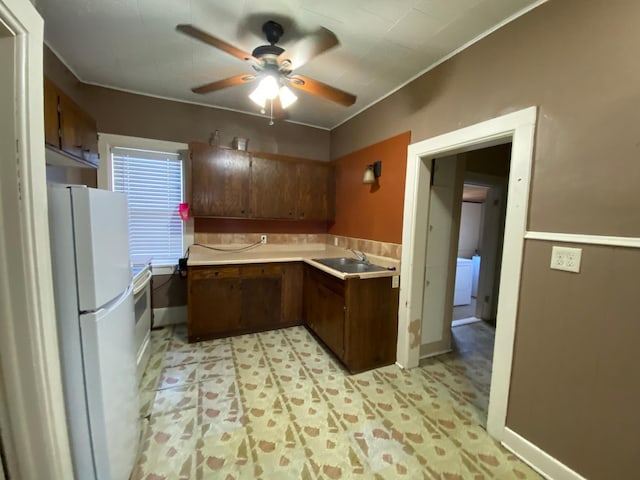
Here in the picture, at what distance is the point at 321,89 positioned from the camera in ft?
6.45

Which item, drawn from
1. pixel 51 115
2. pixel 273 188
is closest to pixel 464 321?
pixel 273 188

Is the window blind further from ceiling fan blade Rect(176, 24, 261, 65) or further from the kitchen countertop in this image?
ceiling fan blade Rect(176, 24, 261, 65)

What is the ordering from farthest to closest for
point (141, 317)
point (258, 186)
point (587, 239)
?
point (258, 186) < point (141, 317) < point (587, 239)

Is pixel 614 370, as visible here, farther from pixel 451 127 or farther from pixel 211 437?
pixel 211 437

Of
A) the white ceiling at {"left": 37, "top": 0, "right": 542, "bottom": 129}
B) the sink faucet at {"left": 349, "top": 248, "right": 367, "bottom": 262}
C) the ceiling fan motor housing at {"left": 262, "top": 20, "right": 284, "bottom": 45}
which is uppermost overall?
the white ceiling at {"left": 37, "top": 0, "right": 542, "bottom": 129}

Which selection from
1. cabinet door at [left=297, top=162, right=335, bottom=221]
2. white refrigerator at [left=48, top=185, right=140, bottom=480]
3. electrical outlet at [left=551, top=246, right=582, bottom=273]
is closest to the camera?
white refrigerator at [left=48, top=185, right=140, bottom=480]

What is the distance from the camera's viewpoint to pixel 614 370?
4.04 feet

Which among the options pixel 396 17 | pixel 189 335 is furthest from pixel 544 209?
pixel 189 335

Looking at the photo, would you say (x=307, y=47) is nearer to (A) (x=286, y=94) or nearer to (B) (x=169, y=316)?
(A) (x=286, y=94)

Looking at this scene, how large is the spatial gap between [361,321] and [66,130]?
2754mm

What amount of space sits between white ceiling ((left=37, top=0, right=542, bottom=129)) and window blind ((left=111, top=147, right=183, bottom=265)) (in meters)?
0.76

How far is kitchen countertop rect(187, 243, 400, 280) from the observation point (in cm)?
248

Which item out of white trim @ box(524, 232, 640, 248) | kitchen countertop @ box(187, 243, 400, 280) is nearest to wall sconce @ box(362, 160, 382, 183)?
kitchen countertop @ box(187, 243, 400, 280)

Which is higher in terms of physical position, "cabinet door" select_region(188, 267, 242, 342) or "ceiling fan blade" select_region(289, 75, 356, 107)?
"ceiling fan blade" select_region(289, 75, 356, 107)
